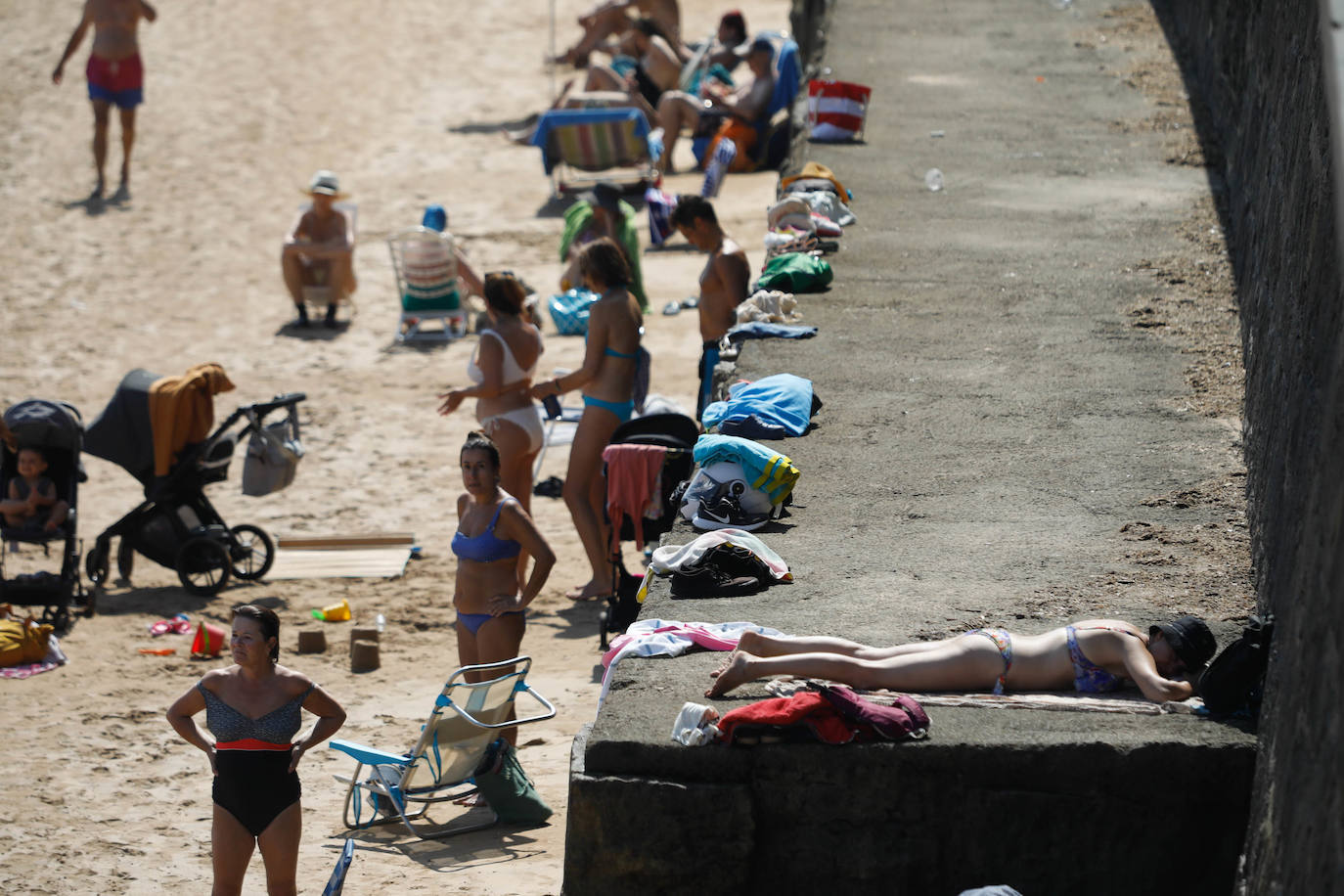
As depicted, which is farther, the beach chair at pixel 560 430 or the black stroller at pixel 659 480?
the beach chair at pixel 560 430

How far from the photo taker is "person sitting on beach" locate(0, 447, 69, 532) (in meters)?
8.09

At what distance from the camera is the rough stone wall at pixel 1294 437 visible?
3.29m

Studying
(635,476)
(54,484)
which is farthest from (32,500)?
(635,476)

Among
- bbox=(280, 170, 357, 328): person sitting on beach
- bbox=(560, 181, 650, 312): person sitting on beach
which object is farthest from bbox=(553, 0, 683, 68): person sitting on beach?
bbox=(560, 181, 650, 312): person sitting on beach

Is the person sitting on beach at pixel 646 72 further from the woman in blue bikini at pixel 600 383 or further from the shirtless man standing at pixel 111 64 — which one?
the woman in blue bikini at pixel 600 383

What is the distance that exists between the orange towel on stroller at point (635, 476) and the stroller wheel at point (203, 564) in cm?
280

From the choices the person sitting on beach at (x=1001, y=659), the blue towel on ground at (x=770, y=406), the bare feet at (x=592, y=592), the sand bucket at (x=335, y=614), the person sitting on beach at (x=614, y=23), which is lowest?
the sand bucket at (x=335, y=614)

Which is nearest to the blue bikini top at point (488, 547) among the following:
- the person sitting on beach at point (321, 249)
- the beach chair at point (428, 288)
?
the beach chair at point (428, 288)

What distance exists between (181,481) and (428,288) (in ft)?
15.5

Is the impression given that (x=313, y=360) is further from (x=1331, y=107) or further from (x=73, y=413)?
(x=1331, y=107)

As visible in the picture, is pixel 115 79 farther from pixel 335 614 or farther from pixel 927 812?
pixel 927 812

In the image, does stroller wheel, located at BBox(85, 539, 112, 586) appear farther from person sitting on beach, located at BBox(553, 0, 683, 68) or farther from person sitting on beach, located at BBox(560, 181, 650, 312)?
person sitting on beach, located at BBox(553, 0, 683, 68)

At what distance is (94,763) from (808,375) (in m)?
3.78

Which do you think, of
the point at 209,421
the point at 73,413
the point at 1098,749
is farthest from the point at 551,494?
the point at 1098,749
